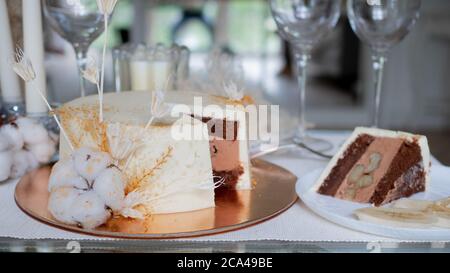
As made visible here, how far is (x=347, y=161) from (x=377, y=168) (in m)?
0.04

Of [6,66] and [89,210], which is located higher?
[6,66]

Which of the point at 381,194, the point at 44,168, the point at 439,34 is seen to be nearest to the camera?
the point at 381,194

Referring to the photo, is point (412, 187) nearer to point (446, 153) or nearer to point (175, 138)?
point (175, 138)

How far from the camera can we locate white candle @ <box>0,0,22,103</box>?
0.89 meters

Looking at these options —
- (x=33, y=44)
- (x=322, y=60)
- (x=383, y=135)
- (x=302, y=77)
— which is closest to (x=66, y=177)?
(x=33, y=44)

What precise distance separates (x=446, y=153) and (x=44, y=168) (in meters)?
2.72

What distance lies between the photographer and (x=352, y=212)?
0.69m

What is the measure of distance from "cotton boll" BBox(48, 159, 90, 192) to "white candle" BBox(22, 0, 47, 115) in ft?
0.85

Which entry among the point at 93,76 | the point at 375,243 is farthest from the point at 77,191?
the point at 375,243

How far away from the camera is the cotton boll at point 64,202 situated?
24.2 inches

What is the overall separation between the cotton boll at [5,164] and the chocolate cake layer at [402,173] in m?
0.49

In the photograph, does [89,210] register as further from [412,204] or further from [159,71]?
[159,71]

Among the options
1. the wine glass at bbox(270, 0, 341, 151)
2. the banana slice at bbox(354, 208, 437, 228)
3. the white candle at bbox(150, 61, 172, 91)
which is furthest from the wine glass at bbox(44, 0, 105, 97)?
the banana slice at bbox(354, 208, 437, 228)

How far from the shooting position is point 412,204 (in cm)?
67
